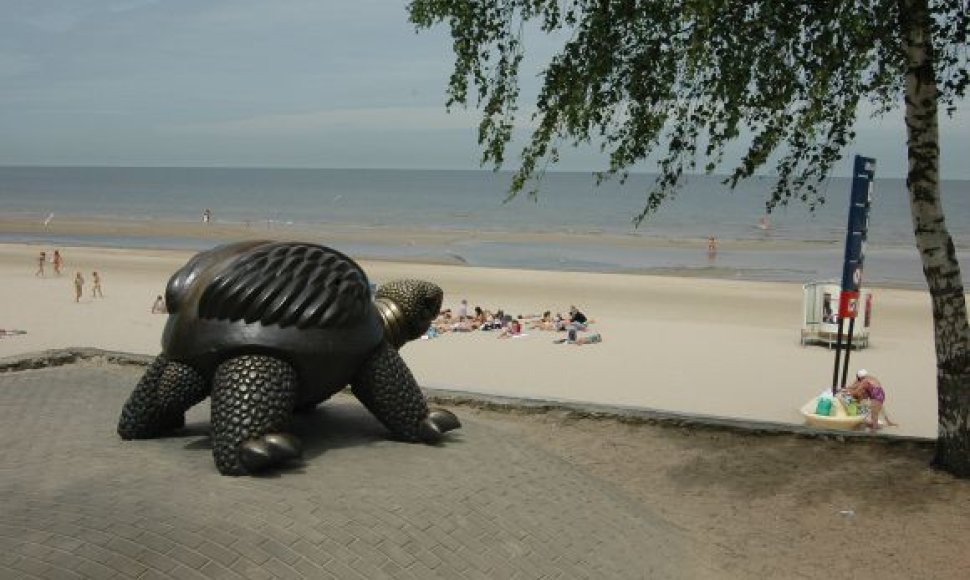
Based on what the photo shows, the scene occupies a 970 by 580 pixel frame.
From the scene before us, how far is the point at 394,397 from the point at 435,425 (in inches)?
18.4

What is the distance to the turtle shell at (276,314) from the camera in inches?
271

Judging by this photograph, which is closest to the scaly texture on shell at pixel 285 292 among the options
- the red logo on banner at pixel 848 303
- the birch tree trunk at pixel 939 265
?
the birch tree trunk at pixel 939 265

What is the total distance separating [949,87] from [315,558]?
669 centimetres

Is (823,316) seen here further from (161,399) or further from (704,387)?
(161,399)

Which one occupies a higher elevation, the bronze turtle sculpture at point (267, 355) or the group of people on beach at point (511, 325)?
the bronze turtle sculpture at point (267, 355)

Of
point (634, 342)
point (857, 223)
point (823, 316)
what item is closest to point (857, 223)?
point (857, 223)

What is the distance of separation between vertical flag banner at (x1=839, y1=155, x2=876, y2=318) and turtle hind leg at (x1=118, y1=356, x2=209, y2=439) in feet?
23.2

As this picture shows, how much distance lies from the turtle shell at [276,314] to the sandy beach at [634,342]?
5.02m

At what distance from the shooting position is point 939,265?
8.27m

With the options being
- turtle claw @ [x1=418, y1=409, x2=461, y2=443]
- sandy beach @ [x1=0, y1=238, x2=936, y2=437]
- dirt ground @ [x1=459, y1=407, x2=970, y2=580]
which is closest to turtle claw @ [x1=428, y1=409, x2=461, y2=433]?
turtle claw @ [x1=418, y1=409, x2=461, y2=443]

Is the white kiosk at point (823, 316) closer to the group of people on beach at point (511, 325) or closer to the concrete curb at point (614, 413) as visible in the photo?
the group of people on beach at point (511, 325)

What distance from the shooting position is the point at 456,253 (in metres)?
49.8

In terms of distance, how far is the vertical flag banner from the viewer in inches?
409

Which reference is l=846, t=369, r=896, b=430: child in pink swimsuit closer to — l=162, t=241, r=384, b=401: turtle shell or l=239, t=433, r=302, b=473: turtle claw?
l=162, t=241, r=384, b=401: turtle shell
